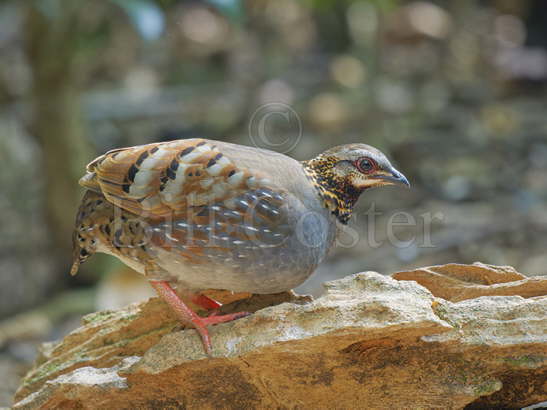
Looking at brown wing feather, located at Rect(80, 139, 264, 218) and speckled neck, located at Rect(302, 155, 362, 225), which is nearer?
brown wing feather, located at Rect(80, 139, 264, 218)

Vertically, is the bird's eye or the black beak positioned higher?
the bird's eye

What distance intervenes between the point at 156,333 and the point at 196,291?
39 centimetres

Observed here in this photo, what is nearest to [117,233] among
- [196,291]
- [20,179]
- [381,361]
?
[196,291]

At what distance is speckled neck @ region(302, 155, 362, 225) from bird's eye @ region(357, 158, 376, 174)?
0.11m

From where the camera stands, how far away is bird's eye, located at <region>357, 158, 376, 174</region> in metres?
3.86

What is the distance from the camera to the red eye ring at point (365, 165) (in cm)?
386

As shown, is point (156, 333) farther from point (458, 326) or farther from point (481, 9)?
point (481, 9)

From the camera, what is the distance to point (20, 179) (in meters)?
8.42

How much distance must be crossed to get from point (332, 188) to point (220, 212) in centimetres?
66

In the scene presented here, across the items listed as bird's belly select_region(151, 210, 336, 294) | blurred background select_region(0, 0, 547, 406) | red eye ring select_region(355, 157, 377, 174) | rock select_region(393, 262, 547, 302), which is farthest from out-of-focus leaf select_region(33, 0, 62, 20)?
rock select_region(393, 262, 547, 302)

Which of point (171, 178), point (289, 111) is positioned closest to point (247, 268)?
point (171, 178)

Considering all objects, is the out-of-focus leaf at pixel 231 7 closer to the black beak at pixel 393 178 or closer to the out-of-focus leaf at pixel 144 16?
the out-of-focus leaf at pixel 144 16

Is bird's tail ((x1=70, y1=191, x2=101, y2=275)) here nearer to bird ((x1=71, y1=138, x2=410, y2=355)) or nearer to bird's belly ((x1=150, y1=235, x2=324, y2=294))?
bird ((x1=71, y1=138, x2=410, y2=355))

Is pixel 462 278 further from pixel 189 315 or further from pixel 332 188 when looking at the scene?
pixel 189 315
